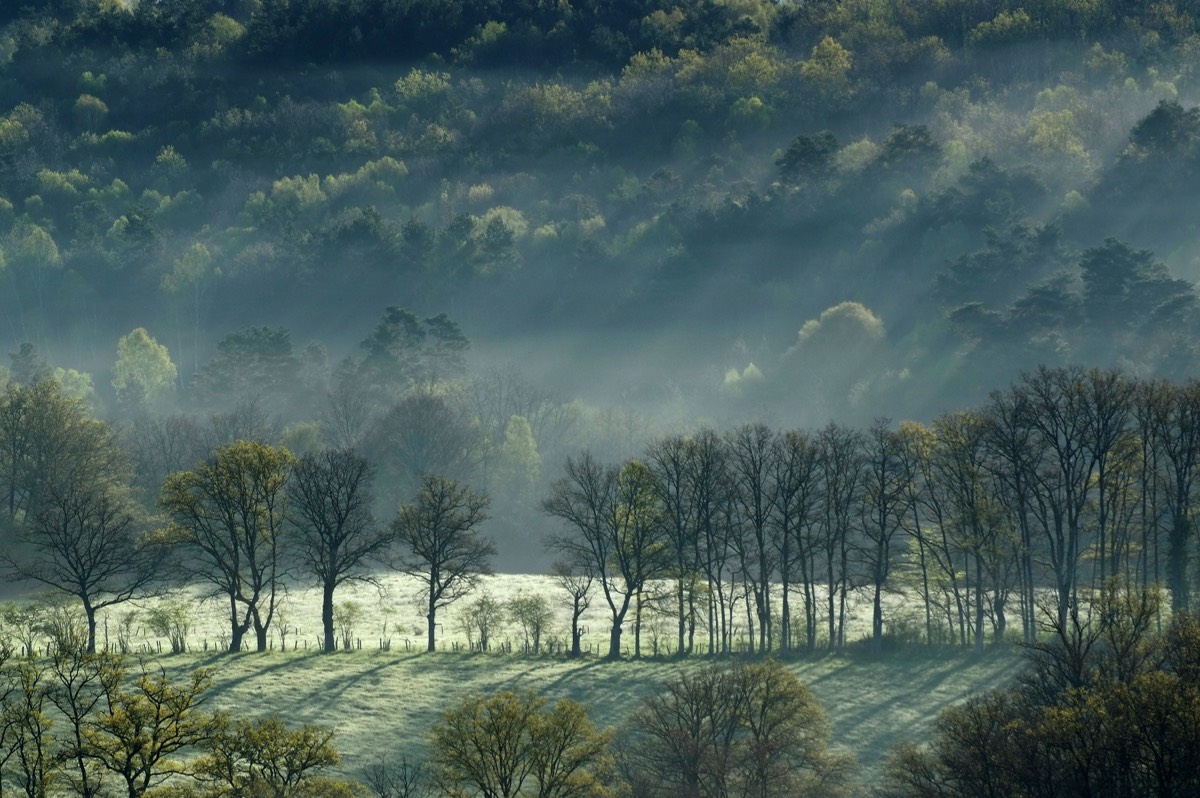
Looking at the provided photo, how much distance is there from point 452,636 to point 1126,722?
166 ft

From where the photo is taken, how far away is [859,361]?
182500 mm

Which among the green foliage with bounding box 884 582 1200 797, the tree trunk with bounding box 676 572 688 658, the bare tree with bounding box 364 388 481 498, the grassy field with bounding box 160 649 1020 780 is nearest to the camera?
the green foliage with bounding box 884 582 1200 797

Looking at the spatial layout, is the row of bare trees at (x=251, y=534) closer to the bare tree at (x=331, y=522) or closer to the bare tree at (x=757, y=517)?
the bare tree at (x=331, y=522)

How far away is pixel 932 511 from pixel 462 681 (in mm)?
29764

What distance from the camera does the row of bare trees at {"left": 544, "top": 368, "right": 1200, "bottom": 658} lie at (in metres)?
89.9

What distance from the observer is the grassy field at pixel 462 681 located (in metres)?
74.1

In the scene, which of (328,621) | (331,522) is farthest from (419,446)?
(328,621)

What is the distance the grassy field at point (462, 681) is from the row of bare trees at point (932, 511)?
12.3 ft

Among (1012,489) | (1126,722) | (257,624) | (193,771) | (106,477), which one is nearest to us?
(1126,722)

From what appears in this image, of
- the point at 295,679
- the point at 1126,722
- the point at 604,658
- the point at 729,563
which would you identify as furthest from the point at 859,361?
the point at 1126,722

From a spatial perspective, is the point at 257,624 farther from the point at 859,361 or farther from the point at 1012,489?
the point at 859,361

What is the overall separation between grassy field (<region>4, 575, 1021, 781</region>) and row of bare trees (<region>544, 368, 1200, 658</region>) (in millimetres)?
3736

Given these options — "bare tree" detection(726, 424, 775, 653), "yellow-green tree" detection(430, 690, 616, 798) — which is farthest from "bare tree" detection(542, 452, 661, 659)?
"yellow-green tree" detection(430, 690, 616, 798)

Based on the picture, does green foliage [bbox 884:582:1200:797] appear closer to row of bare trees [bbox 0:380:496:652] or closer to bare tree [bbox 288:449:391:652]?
row of bare trees [bbox 0:380:496:652]
